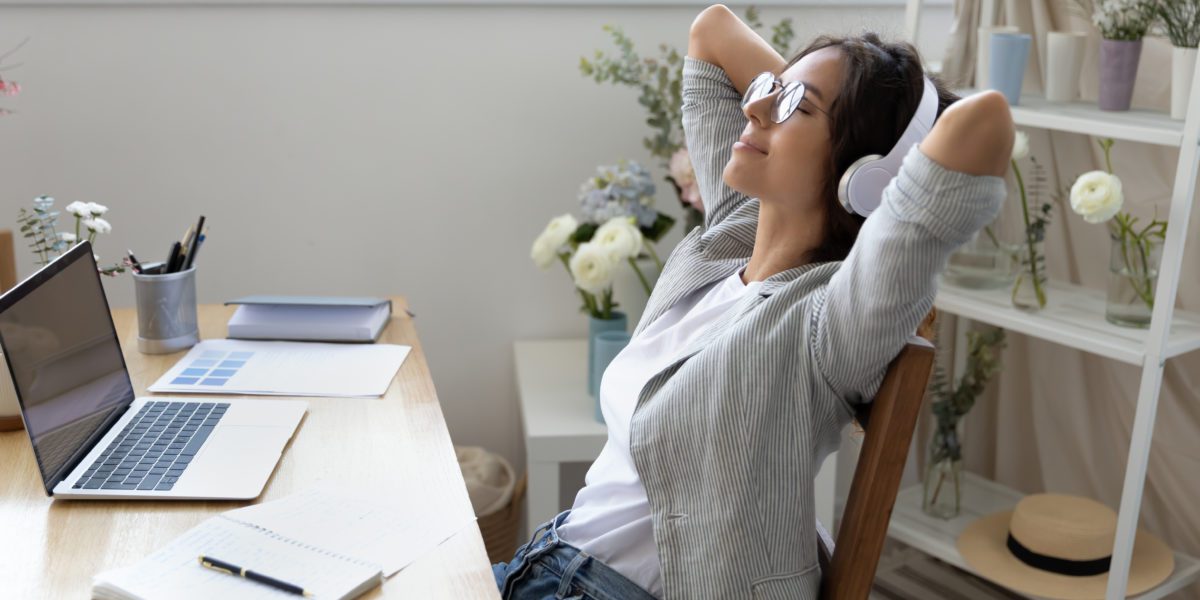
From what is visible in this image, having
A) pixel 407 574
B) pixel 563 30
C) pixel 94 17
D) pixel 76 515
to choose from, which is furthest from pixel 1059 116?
pixel 94 17

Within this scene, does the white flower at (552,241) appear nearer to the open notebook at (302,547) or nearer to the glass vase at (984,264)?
the glass vase at (984,264)

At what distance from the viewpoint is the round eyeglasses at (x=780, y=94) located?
1187 mm

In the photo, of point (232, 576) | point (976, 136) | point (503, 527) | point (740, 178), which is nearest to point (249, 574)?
point (232, 576)

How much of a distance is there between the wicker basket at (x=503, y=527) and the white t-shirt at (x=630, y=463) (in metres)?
0.99

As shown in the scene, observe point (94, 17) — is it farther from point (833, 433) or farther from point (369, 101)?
point (833, 433)

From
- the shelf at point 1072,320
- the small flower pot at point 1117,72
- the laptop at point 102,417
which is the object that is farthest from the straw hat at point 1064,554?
the laptop at point 102,417

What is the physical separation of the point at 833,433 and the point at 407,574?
16.5 inches

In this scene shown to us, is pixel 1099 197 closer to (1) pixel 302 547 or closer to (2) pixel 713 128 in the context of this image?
(2) pixel 713 128

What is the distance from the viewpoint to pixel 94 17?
2.17 meters

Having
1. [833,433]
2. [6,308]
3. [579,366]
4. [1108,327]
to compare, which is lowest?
[579,366]

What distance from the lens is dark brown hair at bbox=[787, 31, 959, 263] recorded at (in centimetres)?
116

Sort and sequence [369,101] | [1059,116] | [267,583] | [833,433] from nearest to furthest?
[267,583], [833,433], [1059,116], [369,101]

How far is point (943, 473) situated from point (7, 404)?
1.64 metres

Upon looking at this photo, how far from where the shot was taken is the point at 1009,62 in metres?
2.00
